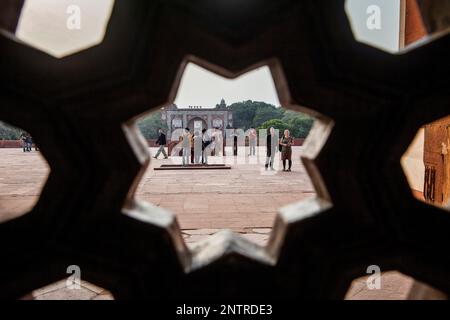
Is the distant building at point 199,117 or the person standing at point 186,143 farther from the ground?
the distant building at point 199,117

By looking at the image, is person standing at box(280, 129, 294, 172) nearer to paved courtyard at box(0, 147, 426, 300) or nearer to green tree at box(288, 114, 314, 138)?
paved courtyard at box(0, 147, 426, 300)

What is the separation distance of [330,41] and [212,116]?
4330cm

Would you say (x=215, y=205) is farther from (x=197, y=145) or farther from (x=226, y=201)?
(x=197, y=145)

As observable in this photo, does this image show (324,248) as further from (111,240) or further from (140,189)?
(140,189)

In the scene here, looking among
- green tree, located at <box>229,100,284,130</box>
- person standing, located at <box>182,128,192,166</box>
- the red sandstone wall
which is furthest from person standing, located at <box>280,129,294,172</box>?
green tree, located at <box>229,100,284,130</box>

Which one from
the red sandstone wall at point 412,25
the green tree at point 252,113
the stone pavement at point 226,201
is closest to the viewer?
the stone pavement at point 226,201

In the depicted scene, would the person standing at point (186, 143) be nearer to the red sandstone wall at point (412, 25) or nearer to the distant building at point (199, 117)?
the red sandstone wall at point (412, 25)

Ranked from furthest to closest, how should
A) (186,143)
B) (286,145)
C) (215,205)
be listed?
(186,143), (286,145), (215,205)

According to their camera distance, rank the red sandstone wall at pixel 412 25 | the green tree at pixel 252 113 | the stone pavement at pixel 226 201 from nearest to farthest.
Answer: the stone pavement at pixel 226 201 < the red sandstone wall at pixel 412 25 < the green tree at pixel 252 113

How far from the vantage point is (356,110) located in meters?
0.80

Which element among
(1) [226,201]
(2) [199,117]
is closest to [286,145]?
(1) [226,201]

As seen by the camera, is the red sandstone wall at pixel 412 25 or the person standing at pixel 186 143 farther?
the person standing at pixel 186 143

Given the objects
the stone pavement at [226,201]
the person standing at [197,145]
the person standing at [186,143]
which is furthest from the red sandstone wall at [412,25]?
the person standing at [197,145]

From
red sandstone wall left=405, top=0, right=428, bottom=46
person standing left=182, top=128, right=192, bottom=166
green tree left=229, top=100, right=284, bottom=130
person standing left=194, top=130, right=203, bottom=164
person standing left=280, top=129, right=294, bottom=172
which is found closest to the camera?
red sandstone wall left=405, top=0, right=428, bottom=46
